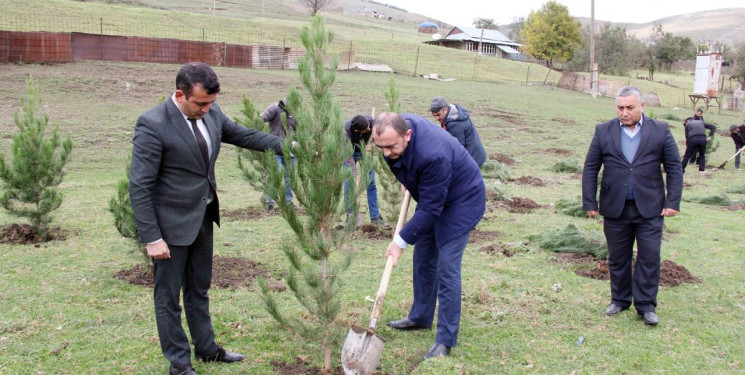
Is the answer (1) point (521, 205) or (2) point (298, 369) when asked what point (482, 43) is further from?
(2) point (298, 369)

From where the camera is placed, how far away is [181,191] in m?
3.71

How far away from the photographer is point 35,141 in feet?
22.7

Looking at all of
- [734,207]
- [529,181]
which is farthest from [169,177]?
[734,207]

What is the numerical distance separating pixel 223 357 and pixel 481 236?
4818 mm

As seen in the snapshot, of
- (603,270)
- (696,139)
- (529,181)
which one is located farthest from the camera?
(696,139)

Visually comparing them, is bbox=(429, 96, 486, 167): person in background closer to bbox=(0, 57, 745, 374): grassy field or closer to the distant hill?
bbox=(0, 57, 745, 374): grassy field

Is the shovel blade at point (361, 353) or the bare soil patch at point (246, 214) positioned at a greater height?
the shovel blade at point (361, 353)

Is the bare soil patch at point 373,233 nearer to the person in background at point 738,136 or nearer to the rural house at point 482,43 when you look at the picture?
the person in background at point 738,136

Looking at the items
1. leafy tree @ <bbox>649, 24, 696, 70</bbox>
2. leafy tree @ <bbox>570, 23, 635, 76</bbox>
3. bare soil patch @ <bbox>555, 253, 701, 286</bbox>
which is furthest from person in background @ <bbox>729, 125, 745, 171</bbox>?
leafy tree @ <bbox>649, 24, 696, 70</bbox>

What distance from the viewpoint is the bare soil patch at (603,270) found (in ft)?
20.7

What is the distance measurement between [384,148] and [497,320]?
2.21 metres

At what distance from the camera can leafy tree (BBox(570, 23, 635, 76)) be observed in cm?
5966

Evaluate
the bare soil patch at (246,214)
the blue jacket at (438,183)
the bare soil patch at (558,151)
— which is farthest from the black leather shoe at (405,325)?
the bare soil patch at (558,151)

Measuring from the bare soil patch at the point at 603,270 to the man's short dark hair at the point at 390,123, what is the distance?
372 centimetres
